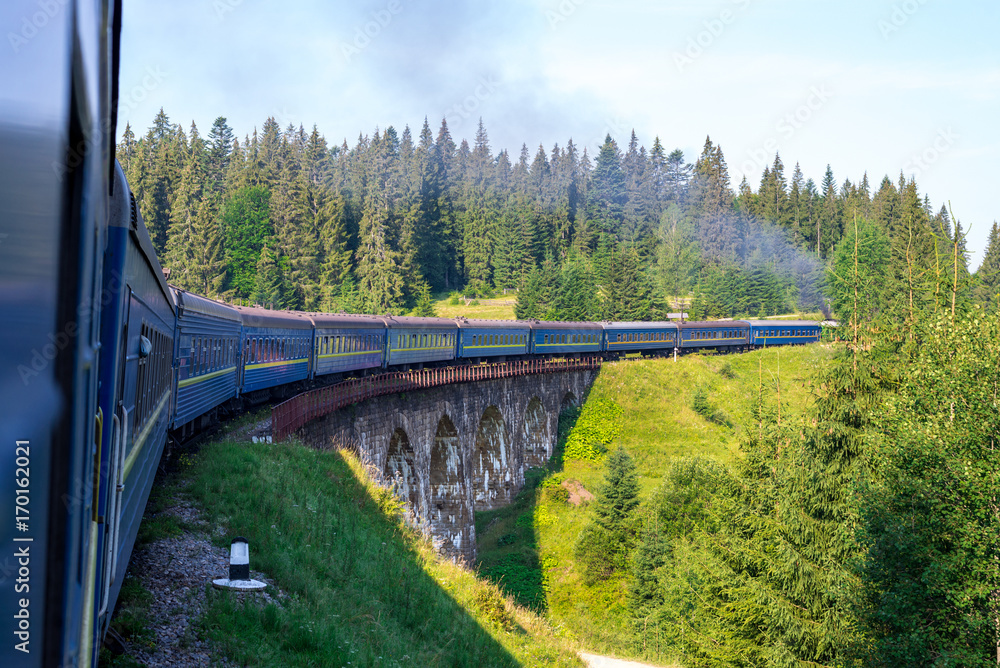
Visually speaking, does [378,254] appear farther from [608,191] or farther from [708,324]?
[608,191]

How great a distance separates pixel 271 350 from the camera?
798 inches

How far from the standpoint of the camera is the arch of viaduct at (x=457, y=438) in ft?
87.4

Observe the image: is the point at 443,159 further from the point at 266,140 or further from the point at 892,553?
the point at 892,553

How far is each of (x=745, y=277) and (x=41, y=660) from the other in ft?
320

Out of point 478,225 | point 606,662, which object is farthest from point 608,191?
point 606,662

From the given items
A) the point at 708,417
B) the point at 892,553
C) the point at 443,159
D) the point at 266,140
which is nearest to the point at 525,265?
the point at 443,159

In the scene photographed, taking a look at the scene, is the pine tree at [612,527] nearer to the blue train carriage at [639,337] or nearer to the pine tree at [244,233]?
the blue train carriage at [639,337]

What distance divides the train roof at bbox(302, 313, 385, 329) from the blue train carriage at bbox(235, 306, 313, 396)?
1.85 feet

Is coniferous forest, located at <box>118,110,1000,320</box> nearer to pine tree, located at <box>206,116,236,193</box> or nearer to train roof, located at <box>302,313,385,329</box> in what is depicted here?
pine tree, located at <box>206,116,236,193</box>

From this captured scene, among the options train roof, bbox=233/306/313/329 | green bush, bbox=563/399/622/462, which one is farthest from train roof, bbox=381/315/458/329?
green bush, bbox=563/399/622/462

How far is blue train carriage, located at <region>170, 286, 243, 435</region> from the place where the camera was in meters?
11.1

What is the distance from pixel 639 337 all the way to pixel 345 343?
1385 inches

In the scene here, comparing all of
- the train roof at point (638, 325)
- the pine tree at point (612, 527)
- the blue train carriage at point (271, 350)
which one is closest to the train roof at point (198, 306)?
the blue train carriage at point (271, 350)

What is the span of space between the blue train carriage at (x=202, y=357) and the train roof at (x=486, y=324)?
20.2 m
